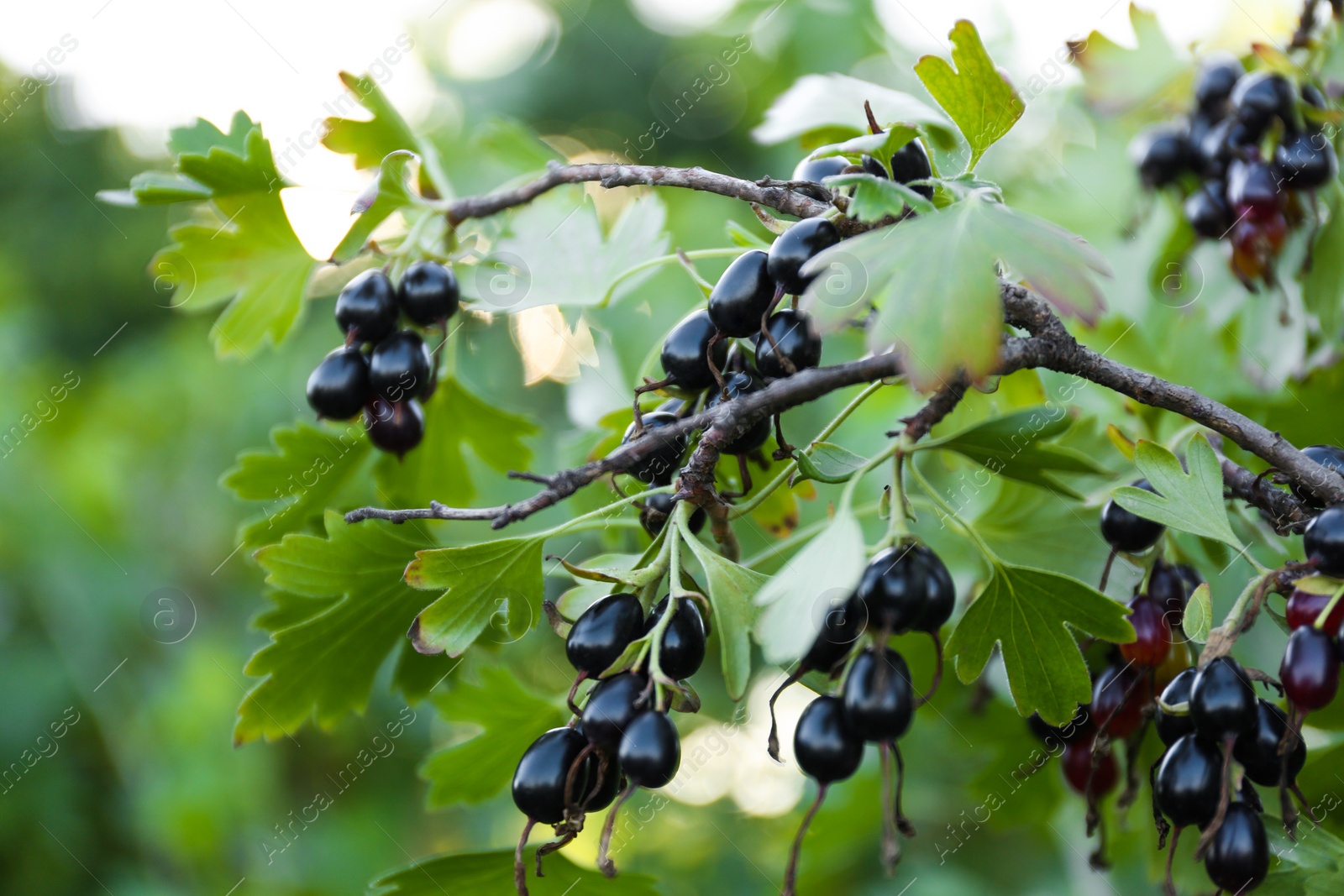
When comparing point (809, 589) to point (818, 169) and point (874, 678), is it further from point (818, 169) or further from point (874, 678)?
point (818, 169)

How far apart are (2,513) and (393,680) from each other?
5.63 ft

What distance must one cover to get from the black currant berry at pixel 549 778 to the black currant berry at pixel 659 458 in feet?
0.48

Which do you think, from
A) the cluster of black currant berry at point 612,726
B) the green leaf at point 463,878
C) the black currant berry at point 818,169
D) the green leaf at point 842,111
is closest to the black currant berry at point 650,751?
the cluster of black currant berry at point 612,726

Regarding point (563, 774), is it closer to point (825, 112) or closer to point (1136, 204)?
point (825, 112)

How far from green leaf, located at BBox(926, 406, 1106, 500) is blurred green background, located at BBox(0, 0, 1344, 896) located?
13 centimetres

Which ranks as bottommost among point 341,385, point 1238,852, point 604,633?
point 1238,852

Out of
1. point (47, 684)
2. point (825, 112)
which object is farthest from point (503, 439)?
point (47, 684)

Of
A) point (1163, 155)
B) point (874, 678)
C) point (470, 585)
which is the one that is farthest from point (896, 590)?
point (1163, 155)

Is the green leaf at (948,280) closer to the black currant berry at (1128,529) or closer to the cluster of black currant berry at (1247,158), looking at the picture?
the black currant berry at (1128,529)

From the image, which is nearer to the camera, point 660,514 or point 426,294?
point 660,514

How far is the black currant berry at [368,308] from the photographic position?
0.63 meters

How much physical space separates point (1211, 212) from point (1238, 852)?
21.2 inches

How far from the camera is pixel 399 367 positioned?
620 mm

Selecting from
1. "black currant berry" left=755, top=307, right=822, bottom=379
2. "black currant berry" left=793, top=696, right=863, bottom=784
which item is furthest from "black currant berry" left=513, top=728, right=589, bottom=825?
"black currant berry" left=755, top=307, right=822, bottom=379
